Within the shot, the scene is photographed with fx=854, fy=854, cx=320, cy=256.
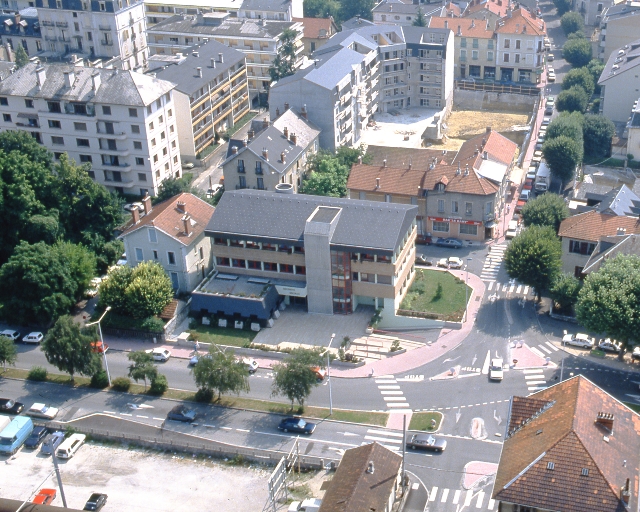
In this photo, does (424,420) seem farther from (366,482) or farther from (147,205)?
(147,205)

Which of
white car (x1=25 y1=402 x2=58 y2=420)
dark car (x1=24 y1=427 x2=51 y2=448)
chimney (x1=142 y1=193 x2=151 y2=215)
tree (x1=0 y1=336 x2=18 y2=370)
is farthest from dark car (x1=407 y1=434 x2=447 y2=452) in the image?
chimney (x1=142 y1=193 x2=151 y2=215)

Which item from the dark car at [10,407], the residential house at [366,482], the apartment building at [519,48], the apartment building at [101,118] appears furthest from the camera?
the apartment building at [519,48]

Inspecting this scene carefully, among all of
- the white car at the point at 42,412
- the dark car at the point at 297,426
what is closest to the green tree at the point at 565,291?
→ the dark car at the point at 297,426

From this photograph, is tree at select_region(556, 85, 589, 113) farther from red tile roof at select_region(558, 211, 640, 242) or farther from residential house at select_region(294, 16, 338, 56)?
residential house at select_region(294, 16, 338, 56)

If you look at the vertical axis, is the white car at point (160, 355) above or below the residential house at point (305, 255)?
below

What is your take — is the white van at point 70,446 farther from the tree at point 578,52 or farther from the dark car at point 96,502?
the tree at point 578,52

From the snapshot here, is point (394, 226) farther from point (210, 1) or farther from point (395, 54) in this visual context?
point (210, 1)

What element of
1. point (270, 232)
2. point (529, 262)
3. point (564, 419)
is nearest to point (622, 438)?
point (564, 419)
